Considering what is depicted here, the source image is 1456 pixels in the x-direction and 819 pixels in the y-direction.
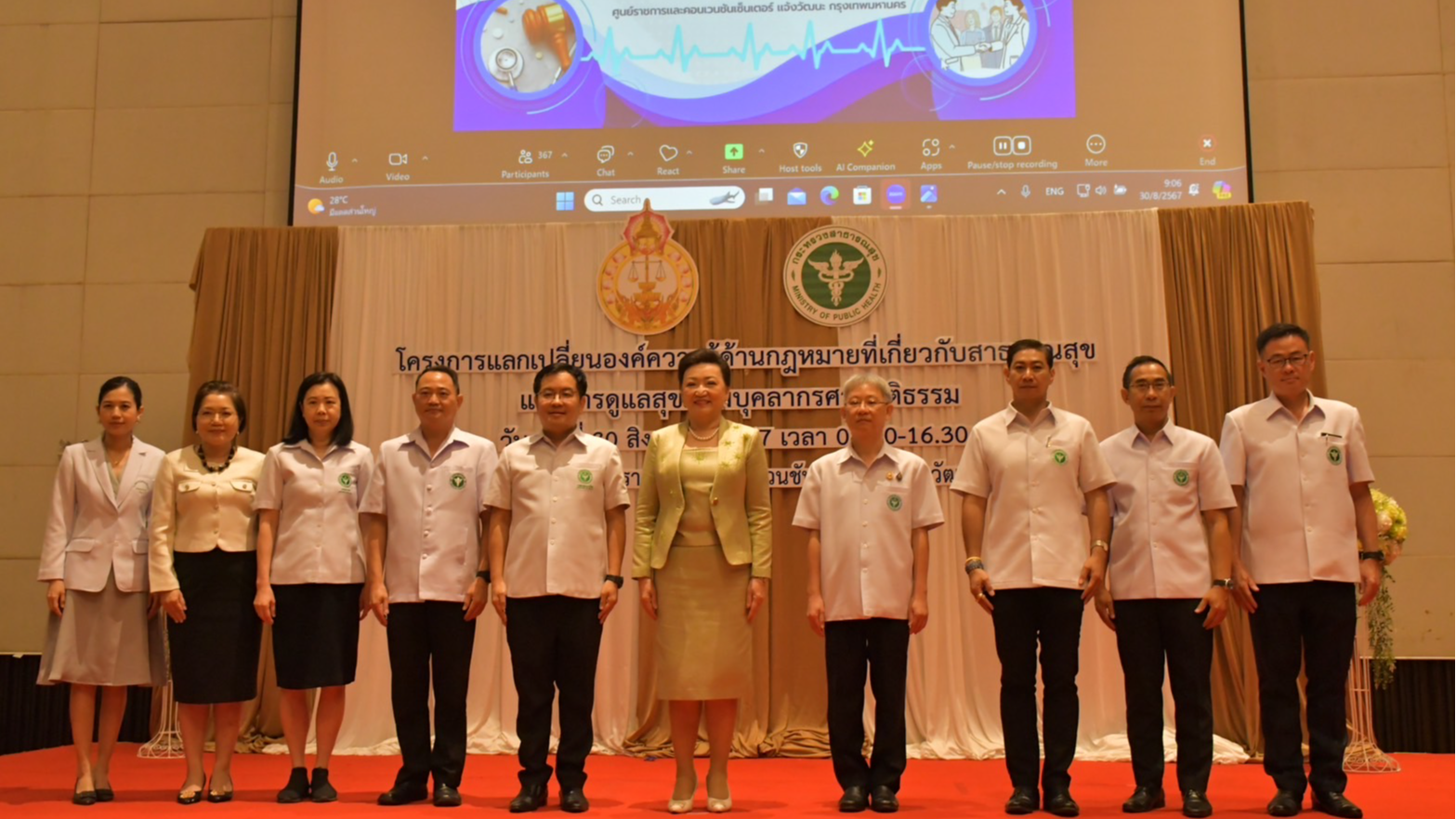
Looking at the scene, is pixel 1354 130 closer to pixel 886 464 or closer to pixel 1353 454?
pixel 1353 454

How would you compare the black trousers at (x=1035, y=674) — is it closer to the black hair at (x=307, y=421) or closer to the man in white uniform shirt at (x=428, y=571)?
the man in white uniform shirt at (x=428, y=571)

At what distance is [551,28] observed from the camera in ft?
20.3

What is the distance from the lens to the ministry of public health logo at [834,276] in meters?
5.80

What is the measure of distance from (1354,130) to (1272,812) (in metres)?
4.29

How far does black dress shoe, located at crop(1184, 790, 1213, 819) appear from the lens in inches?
142

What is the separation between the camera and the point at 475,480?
161 inches

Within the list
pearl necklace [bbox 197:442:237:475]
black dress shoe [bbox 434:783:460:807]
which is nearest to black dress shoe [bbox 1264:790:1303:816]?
black dress shoe [bbox 434:783:460:807]

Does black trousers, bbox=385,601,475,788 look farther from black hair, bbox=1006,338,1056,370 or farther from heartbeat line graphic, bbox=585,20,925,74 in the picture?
heartbeat line graphic, bbox=585,20,925,74

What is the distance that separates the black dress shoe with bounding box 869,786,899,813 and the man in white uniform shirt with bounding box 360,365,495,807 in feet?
4.32

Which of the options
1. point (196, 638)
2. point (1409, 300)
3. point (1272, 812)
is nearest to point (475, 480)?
point (196, 638)

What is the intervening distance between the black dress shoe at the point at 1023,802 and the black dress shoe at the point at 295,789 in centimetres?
227

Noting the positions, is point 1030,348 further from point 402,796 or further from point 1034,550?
point 402,796

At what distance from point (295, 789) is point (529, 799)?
827 mm

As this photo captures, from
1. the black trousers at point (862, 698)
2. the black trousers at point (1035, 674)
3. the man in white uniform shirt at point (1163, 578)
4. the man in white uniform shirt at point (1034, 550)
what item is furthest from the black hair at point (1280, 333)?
the black trousers at point (862, 698)
